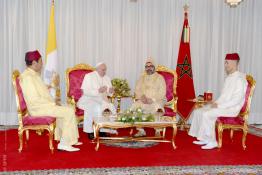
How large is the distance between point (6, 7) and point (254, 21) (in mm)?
6076

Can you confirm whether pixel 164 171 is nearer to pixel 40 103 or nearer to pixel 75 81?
pixel 40 103

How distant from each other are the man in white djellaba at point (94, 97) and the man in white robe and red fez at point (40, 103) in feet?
2.48

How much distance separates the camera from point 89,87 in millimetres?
7309

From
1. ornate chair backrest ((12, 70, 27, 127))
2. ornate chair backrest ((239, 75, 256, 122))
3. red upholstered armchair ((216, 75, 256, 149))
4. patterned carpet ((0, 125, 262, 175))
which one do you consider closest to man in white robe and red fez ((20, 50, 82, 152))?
ornate chair backrest ((12, 70, 27, 127))

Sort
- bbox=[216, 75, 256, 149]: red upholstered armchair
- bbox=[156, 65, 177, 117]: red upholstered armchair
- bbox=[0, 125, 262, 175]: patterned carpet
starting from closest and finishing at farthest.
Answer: bbox=[0, 125, 262, 175]: patterned carpet
bbox=[216, 75, 256, 149]: red upholstered armchair
bbox=[156, 65, 177, 117]: red upholstered armchair

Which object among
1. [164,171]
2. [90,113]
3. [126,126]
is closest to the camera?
[164,171]

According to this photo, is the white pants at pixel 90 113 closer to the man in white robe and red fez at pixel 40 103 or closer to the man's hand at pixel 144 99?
the man in white robe and red fez at pixel 40 103

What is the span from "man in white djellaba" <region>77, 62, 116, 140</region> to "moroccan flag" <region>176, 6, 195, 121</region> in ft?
5.64

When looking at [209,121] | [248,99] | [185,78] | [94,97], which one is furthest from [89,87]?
[248,99]

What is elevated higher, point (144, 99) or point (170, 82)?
point (170, 82)

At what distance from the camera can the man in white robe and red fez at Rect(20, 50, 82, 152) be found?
5.89 meters

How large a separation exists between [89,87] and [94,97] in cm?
22

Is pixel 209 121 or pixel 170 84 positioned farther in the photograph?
pixel 170 84

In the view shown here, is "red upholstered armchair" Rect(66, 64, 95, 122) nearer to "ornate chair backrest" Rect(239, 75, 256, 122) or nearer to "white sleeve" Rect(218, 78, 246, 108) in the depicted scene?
"white sleeve" Rect(218, 78, 246, 108)
